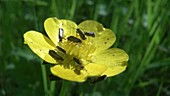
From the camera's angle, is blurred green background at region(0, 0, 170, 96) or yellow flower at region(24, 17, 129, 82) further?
blurred green background at region(0, 0, 170, 96)

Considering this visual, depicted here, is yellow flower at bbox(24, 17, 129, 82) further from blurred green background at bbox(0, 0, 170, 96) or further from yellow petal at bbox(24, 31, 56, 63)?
blurred green background at bbox(0, 0, 170, 96)

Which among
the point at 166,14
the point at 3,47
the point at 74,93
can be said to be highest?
the point at 166,14

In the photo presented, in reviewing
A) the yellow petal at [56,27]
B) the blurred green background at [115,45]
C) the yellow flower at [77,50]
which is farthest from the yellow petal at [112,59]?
the blurred green background at [115,45]

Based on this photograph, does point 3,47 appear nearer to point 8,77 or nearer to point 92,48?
point 8,77

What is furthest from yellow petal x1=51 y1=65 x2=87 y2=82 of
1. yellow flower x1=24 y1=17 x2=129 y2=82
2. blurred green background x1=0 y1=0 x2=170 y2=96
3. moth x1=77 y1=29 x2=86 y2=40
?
blurred green background x1=0 y1=0 x2=170 y2=96

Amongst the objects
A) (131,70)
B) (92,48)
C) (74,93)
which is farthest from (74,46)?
(74,93)

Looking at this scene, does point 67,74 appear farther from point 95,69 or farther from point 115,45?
point 115,45

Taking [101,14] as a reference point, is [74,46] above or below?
above
